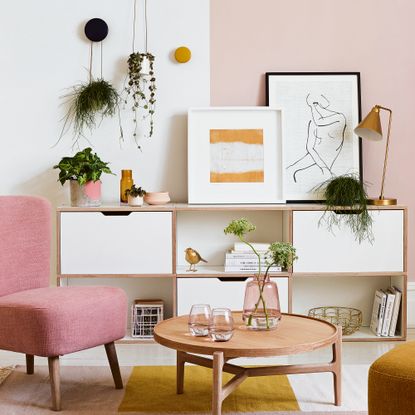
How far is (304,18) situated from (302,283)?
5.24 feet

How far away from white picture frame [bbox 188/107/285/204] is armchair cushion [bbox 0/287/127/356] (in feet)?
4.36

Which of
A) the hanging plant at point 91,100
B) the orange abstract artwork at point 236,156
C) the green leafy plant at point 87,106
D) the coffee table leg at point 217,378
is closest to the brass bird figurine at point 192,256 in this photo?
the orange abstract artwork at point 236,156

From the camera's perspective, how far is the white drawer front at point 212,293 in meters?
4.20

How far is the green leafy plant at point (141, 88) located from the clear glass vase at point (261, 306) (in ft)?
5.63

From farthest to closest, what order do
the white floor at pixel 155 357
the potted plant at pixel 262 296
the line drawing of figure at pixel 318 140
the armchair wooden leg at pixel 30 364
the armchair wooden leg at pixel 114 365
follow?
the line drawing of figure at pixel 318 140 < the white floor at pixel 155 357 < the armchair wooden leg at pixel 30 364 < the armchair wooden leg at pixel 114 365 < the potted plant at pixel 262 296

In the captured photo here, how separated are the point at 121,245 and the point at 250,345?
64.1 inches

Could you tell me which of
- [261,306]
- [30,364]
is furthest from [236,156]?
[30,364]

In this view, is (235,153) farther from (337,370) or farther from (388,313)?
(337,370)

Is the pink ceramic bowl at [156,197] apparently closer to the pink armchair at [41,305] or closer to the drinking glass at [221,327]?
the pink armchair at [41,305]

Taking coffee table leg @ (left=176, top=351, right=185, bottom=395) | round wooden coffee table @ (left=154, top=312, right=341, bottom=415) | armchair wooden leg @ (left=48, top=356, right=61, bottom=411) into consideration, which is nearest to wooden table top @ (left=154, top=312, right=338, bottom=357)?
round wooden coffee table @ (left=154, top=312, right=341, bottom=415)

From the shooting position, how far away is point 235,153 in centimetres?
445

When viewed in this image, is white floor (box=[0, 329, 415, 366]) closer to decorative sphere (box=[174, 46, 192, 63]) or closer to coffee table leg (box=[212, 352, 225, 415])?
coffee table leg (box=[212, 352, 225, 415])

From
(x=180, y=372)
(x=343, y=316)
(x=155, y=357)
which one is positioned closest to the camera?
(x=180, y=372)

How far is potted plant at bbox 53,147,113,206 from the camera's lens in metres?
4.17
